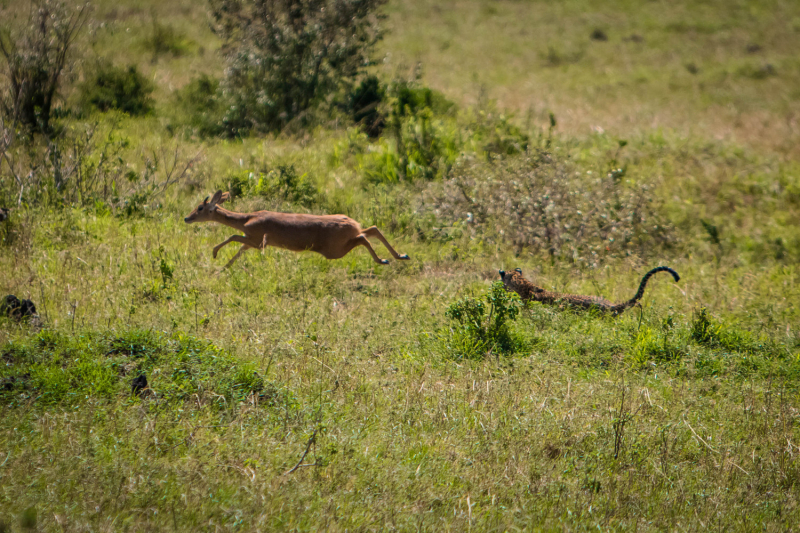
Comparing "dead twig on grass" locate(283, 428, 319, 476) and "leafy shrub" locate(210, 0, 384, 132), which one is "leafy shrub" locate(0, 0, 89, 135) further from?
"dead twig on grass" locate(283, 428, 319, 476)

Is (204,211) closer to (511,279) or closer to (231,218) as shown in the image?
(231,218)

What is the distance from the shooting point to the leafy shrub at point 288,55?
1420cm

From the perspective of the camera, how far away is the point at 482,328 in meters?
6.57

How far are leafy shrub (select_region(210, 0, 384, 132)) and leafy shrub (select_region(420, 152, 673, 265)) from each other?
462 centimetres

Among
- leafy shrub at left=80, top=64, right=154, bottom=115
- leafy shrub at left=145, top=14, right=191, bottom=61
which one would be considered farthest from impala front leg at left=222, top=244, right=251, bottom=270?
leafy shrub at left=145, top=14, right=191, bottom=61

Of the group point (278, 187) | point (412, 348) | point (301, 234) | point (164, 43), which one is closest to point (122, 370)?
point (412, 348)

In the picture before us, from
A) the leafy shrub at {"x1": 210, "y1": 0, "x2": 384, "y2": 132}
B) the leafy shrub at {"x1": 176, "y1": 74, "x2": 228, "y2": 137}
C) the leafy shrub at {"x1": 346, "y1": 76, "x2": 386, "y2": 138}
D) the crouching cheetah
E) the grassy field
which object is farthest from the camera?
the leafy shrub at {"x1": 346, "y1": 76, "x2": 386, "y2": 138}

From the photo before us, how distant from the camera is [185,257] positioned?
8133 millimetres

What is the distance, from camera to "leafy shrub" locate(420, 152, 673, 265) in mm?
10102

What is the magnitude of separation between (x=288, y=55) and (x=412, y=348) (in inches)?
390

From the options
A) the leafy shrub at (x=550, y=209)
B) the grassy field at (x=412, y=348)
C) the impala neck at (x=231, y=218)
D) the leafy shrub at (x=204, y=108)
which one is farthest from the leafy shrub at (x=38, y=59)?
the leafy shrub at (x=550, y=209)

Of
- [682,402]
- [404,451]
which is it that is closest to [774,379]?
[682,402]

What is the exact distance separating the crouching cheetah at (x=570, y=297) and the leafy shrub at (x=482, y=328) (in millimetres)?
981

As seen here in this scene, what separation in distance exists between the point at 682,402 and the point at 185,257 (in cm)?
565
